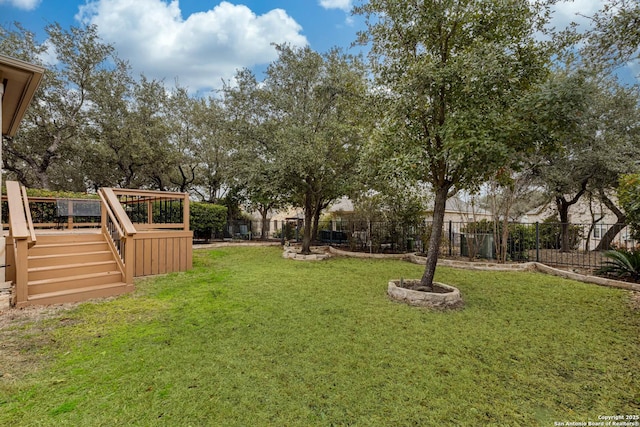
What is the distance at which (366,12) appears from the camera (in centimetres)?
533

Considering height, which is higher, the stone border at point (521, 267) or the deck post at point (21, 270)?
the deck post at point (21, 270)

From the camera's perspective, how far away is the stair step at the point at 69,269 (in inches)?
178

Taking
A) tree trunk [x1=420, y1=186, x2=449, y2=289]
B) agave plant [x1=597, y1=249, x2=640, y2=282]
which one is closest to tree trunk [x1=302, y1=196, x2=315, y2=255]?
tree trunk [x1=420, y1=186, x2=449, y2=289]

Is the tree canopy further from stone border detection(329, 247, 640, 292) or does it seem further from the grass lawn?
stone border detection(329, 247, 640, 292)

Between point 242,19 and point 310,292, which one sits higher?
point 242,19

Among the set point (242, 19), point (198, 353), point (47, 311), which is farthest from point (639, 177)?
point (242, 19)

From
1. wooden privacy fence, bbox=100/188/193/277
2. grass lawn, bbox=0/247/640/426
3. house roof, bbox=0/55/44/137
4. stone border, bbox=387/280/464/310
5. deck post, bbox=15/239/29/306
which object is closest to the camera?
grass lawn, bbox=0/247/640/426

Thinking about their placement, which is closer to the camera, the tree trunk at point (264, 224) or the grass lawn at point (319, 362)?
the grass lawn at point (319, 362)

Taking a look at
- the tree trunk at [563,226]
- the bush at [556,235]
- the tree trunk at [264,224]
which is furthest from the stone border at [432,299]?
the tree trunk at [264,224]

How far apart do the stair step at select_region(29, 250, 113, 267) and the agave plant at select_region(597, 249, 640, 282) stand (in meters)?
10.9

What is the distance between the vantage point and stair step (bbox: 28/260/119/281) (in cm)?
453

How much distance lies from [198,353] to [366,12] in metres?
6.09

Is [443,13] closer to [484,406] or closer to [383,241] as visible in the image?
[484,406]

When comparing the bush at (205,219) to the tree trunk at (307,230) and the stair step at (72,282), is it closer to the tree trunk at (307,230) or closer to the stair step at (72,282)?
the tree trunk at (307,230)
